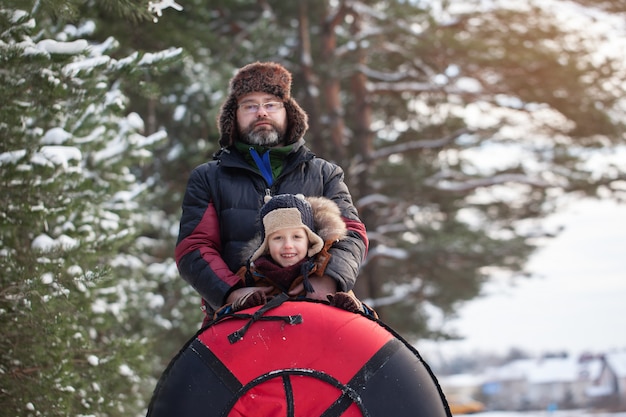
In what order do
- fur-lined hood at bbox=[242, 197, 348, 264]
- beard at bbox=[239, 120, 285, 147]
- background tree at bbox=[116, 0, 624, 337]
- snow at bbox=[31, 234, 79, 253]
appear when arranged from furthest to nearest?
background tree at bbox=[116, 0, 624, 337] < snow at bbox=[31, 234, 79, 253] < beard at bbox=[239, 120, 285, 147] < fur-lined hood at bbox=[242, 197, 348, 264]

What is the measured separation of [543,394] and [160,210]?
2354cm

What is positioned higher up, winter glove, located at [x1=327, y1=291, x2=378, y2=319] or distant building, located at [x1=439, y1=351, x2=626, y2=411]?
winter glove, located at [x1=327, y1=291, x2=378, y2=319]

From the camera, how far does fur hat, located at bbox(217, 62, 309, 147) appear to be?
147 inches

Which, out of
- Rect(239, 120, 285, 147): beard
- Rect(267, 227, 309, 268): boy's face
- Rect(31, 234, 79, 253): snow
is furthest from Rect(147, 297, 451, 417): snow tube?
Rect(31, 234, 79, 253): snow

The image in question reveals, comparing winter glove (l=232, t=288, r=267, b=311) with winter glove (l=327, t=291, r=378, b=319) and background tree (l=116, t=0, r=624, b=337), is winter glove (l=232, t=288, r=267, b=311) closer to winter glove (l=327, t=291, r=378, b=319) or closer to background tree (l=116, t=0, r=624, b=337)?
winter glove (l=327, t=291, r=378, b=319)

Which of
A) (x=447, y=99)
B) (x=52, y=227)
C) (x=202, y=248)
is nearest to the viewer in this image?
(x=202, y=248)

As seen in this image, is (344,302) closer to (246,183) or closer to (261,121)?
(246,183)

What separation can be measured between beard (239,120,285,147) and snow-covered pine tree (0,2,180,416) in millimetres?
1291

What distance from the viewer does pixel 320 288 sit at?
9.89 feet

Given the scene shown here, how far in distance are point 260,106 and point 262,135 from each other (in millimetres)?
183

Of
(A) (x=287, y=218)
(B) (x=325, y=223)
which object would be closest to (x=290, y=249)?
(A) (x=287, y=218)

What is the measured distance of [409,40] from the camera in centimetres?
1681

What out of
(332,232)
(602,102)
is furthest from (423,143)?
(332,232)

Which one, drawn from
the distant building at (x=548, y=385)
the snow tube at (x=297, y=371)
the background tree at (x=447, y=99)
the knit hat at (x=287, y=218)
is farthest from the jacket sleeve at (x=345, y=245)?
the distant building at (x=548, y=385)
